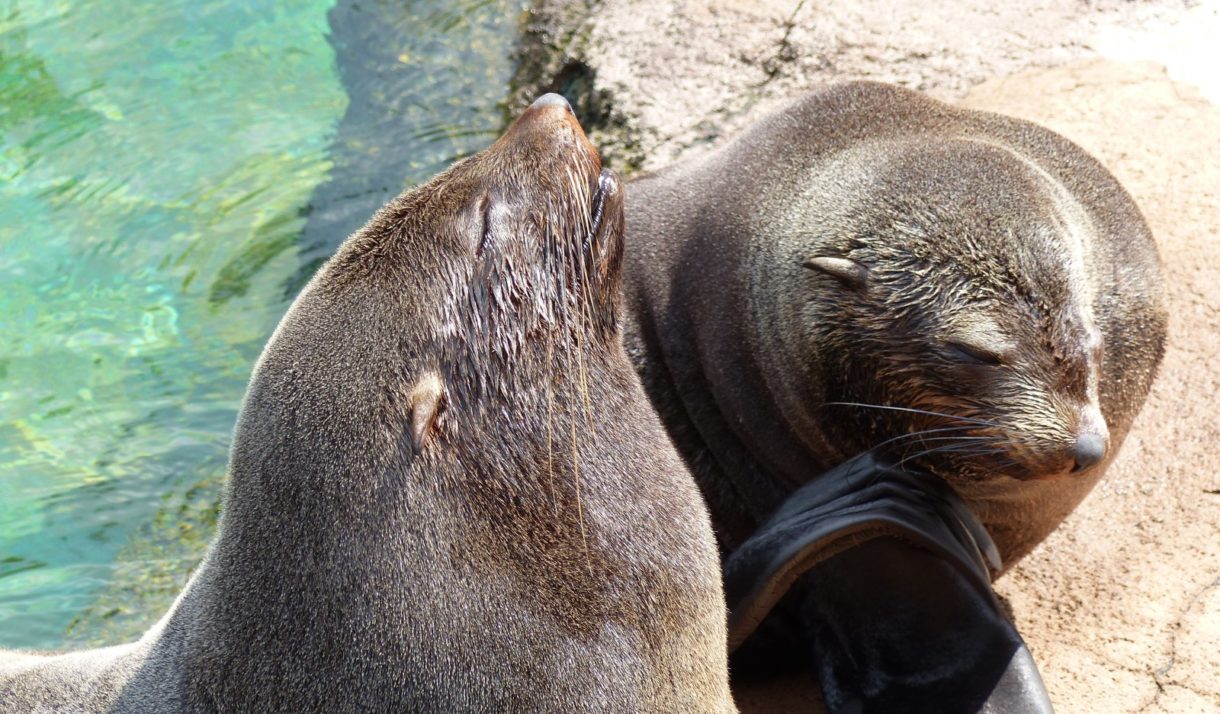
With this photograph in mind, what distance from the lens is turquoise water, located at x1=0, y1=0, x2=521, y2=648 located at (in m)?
6.13

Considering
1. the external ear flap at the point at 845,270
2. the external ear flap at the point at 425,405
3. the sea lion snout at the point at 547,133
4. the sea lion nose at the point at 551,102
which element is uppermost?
the sea lion nose at the point at 551,102

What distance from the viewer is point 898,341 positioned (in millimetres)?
4156

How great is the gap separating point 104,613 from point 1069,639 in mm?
3973

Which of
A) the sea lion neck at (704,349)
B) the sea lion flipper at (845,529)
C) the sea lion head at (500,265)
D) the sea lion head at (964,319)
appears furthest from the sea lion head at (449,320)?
the sea lion neck at (704,349)

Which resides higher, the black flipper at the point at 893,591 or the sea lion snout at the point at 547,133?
the sea lion snout at the point at 547,133

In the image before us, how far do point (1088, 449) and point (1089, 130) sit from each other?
118 inches

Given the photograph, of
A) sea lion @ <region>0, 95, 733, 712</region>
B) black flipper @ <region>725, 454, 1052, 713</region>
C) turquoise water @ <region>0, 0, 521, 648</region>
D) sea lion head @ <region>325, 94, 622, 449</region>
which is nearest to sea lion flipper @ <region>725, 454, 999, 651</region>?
black flipper @ <region>725, 454, 1052, 713</region>

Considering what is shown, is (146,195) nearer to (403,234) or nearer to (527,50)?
(527,50)

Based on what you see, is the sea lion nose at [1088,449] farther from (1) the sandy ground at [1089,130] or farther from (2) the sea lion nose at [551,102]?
(2) the sea lion nose at [551,102]

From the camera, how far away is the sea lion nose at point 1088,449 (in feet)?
12.3

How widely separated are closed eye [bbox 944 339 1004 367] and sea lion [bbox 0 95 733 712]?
1.22 meters

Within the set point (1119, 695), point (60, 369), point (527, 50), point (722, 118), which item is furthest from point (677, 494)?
point (527, 50)

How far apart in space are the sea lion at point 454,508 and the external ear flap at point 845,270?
1222mm

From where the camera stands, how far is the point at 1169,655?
4.19 meters
